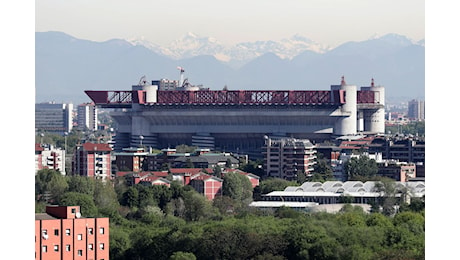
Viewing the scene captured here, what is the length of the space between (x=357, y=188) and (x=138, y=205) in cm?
385

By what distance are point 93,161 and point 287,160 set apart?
4233 millimetres

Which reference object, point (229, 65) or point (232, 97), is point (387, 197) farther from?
point (229, 65)

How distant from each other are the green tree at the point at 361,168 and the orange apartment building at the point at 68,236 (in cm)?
1549

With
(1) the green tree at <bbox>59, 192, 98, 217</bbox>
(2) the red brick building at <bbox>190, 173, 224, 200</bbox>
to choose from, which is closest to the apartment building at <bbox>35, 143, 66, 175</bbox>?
(2) the red brick building at <bbox>190, 173, 224, 200</bbox>

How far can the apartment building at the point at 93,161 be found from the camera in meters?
26.2

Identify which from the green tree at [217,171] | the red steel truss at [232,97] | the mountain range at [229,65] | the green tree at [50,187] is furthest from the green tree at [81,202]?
the mountain range at [229,65]

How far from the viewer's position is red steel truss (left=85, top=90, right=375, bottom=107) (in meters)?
36.8

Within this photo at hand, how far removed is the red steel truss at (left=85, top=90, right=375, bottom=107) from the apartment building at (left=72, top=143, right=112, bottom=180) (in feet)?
35.1

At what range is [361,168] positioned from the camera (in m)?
25.6

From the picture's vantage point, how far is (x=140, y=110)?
121 ft

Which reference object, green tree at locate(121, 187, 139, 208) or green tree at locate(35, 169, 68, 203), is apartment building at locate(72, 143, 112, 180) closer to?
green tree at locate(35, 169, 68, 203)

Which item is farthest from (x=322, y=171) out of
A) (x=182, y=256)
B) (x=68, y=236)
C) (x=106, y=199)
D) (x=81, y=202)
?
(x=68, y=236)

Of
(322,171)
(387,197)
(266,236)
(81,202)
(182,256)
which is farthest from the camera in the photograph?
(322,171)

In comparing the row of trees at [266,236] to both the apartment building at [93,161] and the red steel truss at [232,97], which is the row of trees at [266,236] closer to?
the apartment building at [93,161]
